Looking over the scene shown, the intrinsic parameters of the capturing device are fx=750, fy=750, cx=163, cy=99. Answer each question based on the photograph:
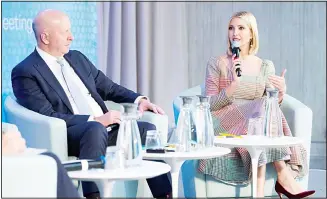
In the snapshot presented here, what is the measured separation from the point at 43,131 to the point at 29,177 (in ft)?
4.37

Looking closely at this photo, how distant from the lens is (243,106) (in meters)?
4.75

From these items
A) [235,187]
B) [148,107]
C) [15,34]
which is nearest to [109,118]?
[148,107]

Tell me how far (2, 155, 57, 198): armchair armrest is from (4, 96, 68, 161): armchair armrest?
4.09 feet

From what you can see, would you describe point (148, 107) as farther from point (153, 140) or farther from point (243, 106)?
point (153, 140)

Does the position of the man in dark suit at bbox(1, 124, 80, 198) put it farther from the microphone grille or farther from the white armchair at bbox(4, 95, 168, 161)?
the microphone grille

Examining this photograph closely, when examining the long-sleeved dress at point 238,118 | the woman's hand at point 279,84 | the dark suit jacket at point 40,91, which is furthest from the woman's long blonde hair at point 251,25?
the dark suit jacket at point 40,91

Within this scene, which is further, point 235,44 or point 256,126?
point 235,44

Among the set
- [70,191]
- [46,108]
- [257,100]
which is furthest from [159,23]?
[70,191]

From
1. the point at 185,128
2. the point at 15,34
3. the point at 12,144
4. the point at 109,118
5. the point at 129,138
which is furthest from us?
the point at 15,34

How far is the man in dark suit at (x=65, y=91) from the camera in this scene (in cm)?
412

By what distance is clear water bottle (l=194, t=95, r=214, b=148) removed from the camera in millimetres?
3908

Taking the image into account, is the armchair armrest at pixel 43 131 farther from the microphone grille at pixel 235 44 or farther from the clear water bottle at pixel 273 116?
the microphone grille at pixel 235 44

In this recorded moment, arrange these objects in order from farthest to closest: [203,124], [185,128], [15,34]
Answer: [15,34], [203,124], [185,128]

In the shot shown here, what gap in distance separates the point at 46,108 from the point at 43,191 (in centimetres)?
161
